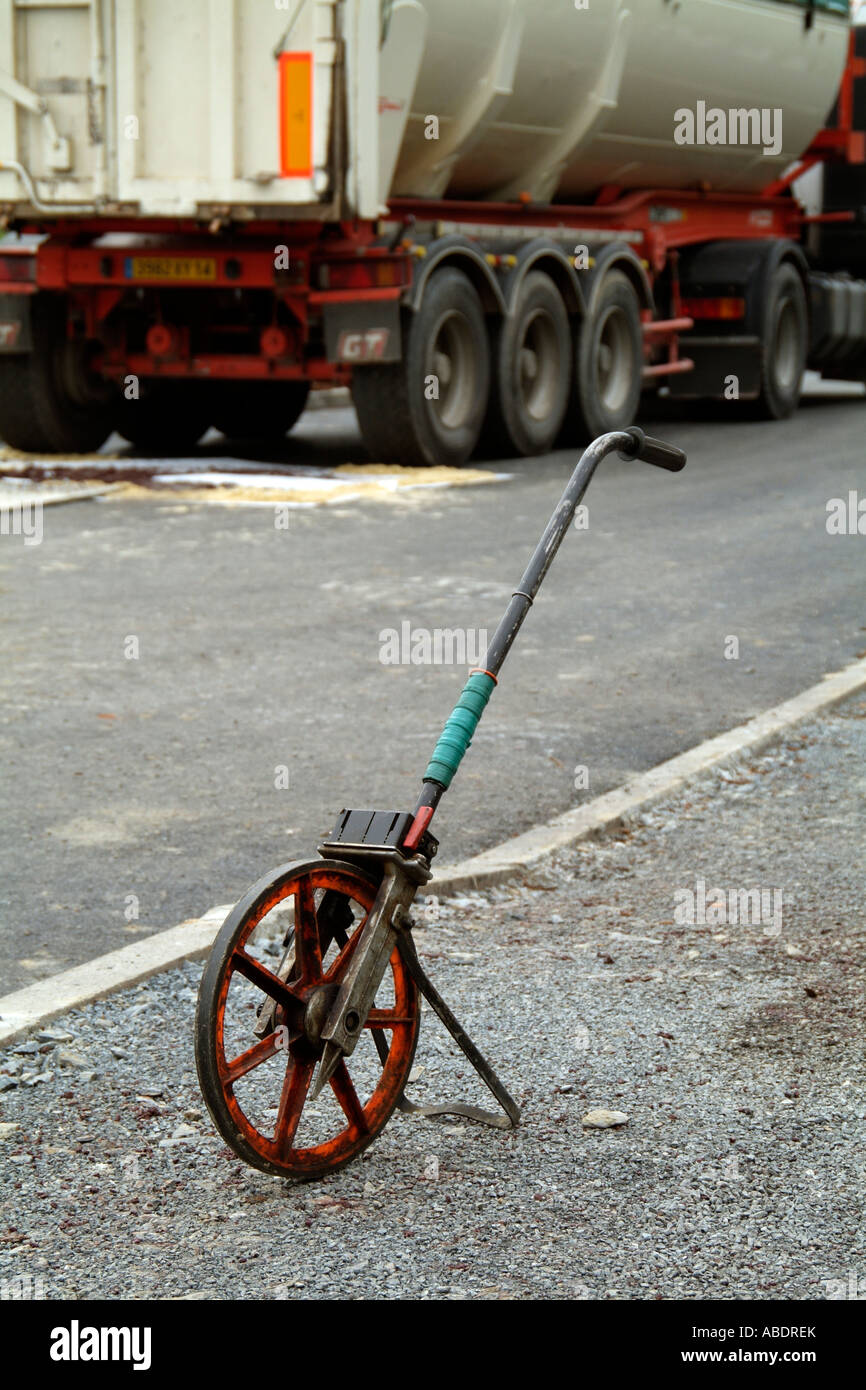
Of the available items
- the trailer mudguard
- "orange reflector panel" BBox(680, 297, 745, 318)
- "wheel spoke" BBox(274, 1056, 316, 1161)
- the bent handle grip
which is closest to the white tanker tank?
the trailer mudguard

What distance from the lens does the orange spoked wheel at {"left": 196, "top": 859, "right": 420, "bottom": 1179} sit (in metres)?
3.34

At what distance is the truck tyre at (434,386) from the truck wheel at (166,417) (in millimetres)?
2334

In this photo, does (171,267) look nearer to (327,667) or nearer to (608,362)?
(608,362)

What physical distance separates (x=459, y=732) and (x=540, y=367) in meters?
12.5

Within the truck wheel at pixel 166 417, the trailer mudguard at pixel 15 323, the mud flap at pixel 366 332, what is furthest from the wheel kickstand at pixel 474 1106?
the truck wheel at pixel 166 417

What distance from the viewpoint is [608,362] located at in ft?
55.9

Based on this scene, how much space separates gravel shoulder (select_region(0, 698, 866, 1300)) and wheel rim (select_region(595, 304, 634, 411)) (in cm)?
1206

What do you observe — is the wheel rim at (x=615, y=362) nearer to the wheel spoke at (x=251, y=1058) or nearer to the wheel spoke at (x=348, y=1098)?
the wheel spoke at (x=348, y=1098)

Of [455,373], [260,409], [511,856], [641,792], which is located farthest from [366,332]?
[511,856]

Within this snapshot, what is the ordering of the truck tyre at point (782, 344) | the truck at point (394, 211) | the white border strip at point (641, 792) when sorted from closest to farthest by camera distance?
the white border strip at point (641, 792) < the truck at point (394, 211) < the truck tyre at point (782, 344)

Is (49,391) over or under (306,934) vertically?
over

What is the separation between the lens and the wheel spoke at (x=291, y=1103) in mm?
3436

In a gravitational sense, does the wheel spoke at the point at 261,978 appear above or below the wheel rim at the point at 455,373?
below

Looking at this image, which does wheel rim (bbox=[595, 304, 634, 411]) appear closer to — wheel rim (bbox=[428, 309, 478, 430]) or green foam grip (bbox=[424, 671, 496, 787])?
wheel rim (bbox=[428, 309, 478, 430])
